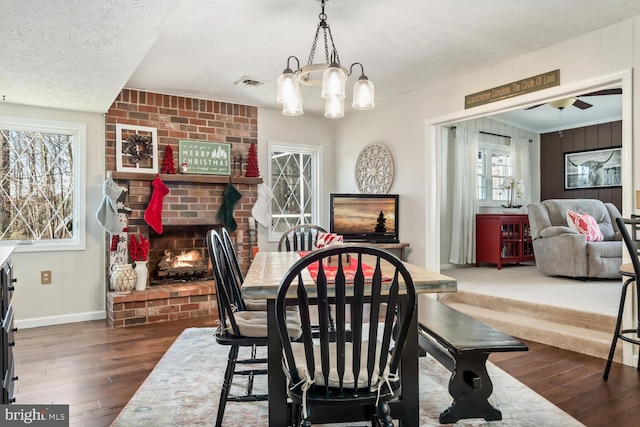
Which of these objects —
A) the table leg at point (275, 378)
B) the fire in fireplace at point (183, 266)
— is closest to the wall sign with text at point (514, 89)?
the table leg at point (275, 378)

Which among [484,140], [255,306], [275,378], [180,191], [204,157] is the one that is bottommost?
[275,378]

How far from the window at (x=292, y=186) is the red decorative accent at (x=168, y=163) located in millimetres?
1212

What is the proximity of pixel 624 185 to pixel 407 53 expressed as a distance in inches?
73.0

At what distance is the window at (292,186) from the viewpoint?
5465mm

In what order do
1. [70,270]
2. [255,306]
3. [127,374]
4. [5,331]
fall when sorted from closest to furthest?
[5,331] < [255,306] < [127,374] < [70,270]

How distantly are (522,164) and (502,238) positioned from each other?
1.76 m

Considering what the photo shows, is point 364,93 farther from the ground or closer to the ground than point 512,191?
farther from the ground

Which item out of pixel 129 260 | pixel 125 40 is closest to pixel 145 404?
pixel 125 40

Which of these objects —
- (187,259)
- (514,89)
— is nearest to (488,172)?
(514,89)

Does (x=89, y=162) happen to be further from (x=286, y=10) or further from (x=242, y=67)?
(x=286, y=10)

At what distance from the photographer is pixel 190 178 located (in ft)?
15.1

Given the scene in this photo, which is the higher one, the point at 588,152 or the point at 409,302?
the point at 588,152

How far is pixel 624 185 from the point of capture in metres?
2.95

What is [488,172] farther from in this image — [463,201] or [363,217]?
[363,217]
